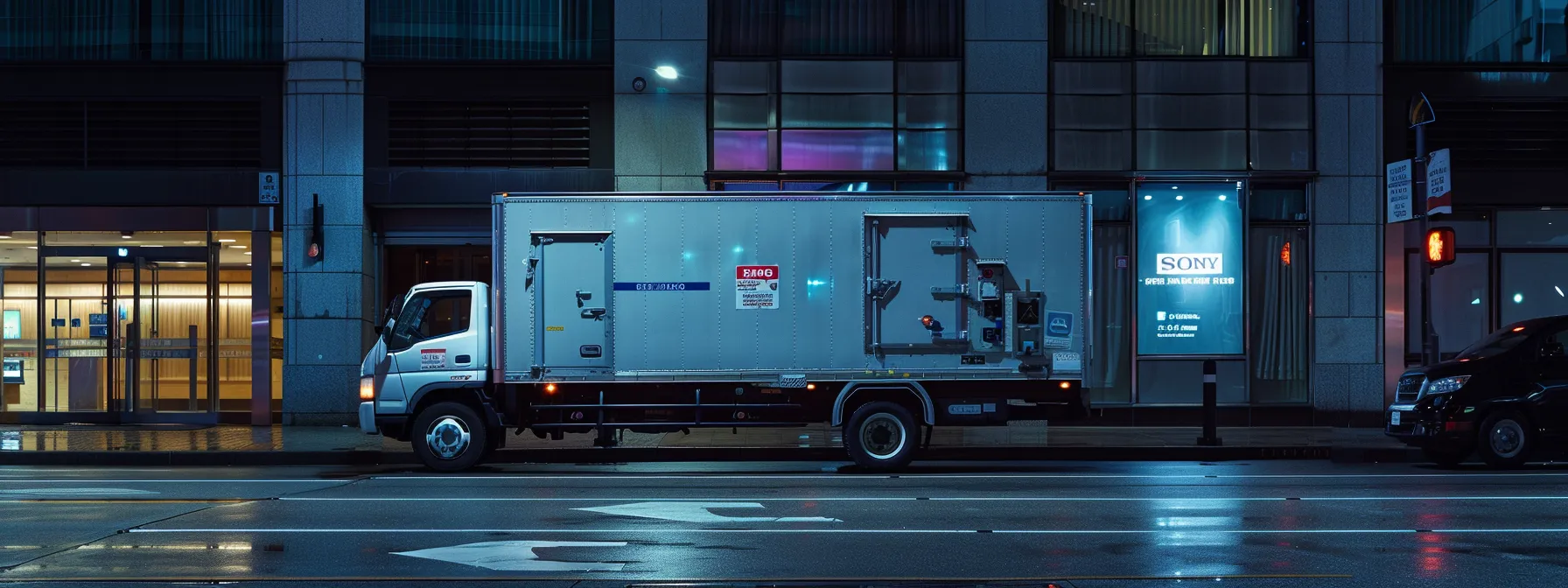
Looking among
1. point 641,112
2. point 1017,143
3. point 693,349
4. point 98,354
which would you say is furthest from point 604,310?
point 98,354

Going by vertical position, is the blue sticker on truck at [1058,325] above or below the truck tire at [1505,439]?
above

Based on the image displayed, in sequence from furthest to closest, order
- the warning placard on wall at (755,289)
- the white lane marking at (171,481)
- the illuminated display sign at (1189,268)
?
the illuminated display sign at (1189,268) → the warning placard on wall at (755,289) → the white lane marking at (171,481)

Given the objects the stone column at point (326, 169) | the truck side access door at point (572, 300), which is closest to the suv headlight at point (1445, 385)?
the truck side access door at point (572, 300)

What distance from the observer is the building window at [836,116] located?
2220 centimetres

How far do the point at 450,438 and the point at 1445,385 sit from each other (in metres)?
10.9

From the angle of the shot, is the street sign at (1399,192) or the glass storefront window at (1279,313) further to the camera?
the glass storefront window at (1279,313)

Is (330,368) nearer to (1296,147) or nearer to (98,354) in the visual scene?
(98,354)

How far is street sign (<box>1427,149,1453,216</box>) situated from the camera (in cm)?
1841

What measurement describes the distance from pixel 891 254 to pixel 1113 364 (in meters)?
7.83

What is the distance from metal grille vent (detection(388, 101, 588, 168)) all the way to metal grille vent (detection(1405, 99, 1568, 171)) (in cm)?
1269

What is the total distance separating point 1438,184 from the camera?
61.0 ft

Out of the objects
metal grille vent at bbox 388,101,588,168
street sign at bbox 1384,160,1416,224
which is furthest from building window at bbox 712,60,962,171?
street sign at bbox 1384,160,1416,224

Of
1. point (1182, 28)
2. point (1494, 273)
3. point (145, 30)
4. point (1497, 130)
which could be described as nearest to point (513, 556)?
point (1182, 28)

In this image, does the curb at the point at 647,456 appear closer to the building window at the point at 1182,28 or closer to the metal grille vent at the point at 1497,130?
the metal grille vent at the point at 1497,130
